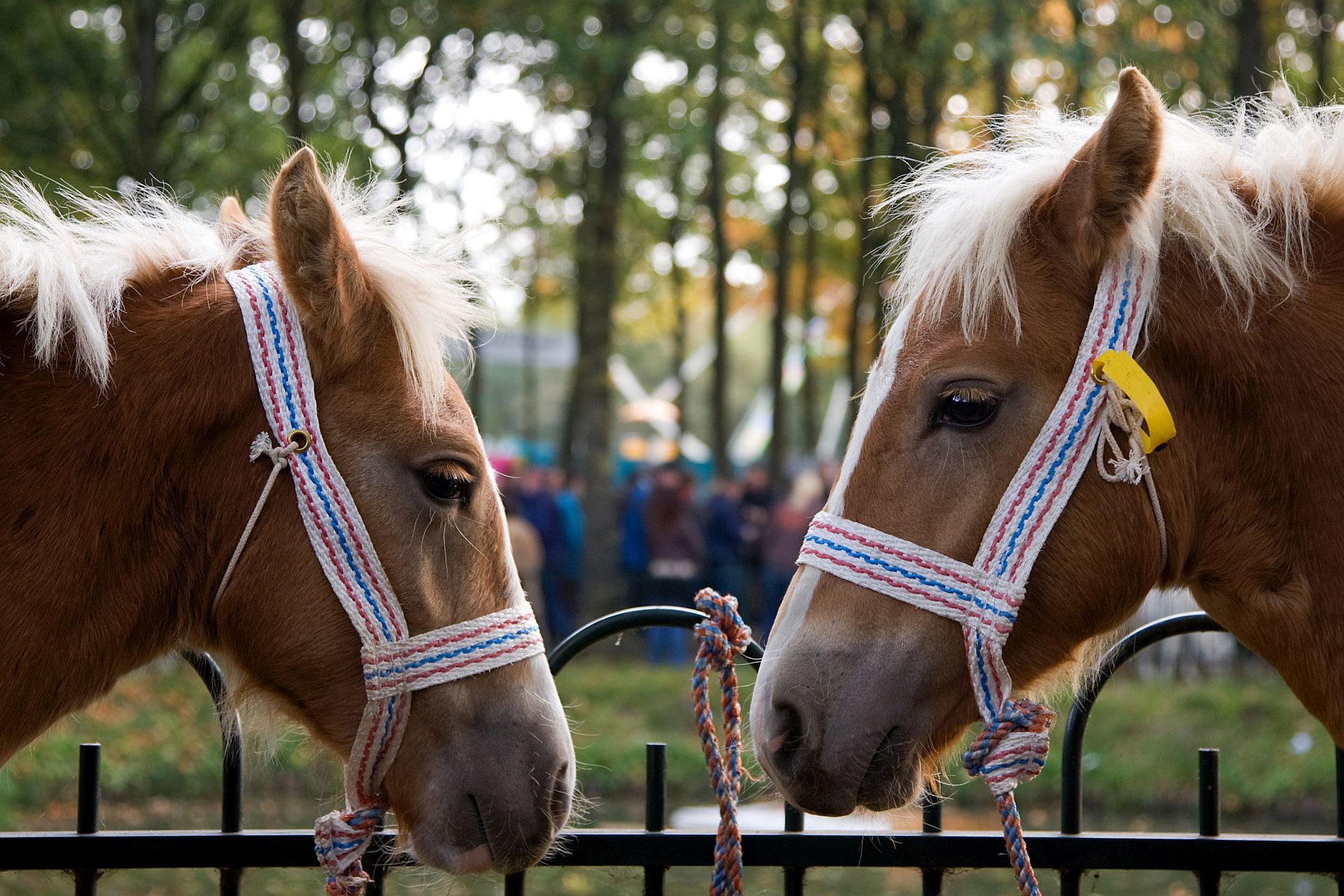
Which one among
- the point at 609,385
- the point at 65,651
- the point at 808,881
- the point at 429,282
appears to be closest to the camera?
the point at 65,651

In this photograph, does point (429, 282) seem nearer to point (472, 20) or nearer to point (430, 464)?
point (430, 464)

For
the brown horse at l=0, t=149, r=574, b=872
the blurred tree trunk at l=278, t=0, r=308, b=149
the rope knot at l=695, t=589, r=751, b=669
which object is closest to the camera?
the brown horse at l=0, t=149, r=574, b=872

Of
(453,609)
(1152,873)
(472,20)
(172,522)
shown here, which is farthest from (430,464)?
(472,20)

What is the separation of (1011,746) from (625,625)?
84cm

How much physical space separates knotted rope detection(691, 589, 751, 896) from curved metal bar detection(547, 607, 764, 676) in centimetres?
13

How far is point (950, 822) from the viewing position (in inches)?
391

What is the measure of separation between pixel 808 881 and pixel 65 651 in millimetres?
1763

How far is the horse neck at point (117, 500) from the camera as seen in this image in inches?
90.4

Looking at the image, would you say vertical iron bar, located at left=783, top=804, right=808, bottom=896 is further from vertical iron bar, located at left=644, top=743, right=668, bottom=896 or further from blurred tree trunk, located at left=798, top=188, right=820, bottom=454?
blurred tree trunk, located at left=798, top=188, right=820, bottom=454

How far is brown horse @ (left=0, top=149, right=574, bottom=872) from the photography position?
7.66 feet

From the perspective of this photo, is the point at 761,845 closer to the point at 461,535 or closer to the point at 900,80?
the point at 461,535

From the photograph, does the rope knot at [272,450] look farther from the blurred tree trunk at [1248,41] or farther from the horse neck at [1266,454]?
the blurred tree trunk at [1248,41]

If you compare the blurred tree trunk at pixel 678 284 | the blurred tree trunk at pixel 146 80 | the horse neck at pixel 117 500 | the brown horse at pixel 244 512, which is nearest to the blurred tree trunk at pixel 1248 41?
the blurred tree trunk at pixel 678 284

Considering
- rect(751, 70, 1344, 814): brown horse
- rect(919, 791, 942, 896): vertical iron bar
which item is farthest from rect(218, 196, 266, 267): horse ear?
rect(919, 791, 942, 896): vertical iron bar
